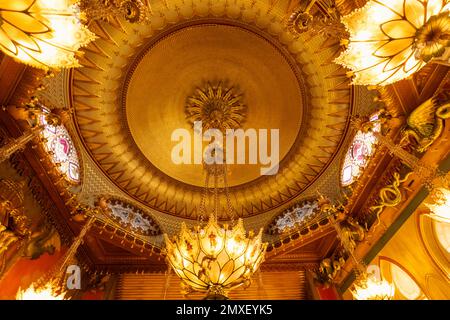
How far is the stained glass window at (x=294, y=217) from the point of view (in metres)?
9.40

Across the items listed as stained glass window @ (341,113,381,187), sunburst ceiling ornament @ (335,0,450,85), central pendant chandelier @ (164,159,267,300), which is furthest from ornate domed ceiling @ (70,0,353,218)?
central pendant chandelier @ (164,159,267,300)

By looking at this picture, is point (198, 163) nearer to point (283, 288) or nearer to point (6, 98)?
point (283, 288)

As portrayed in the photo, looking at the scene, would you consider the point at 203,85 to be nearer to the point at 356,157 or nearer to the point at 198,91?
the point at 198,91

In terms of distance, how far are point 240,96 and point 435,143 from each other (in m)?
5.80

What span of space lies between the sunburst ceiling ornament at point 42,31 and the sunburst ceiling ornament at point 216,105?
6.29 m

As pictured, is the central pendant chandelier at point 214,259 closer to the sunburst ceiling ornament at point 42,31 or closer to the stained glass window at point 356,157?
the sunburst ceiling ornament at point 42,31

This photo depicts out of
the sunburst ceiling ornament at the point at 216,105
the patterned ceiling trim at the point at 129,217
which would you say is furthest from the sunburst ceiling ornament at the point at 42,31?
the sunburst ceiling ornament at the point at 216,105

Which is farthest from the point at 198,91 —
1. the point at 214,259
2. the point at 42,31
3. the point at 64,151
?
the point at 42,31

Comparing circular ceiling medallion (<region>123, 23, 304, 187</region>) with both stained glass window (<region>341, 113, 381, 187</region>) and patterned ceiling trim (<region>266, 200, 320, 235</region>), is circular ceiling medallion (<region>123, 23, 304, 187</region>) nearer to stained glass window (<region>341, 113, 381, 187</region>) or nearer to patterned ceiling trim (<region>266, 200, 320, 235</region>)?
patterned ceiling trim (<region>266, 200, 320, 235</region>)

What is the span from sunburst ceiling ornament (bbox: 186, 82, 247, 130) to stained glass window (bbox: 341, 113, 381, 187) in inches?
143

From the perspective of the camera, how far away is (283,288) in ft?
31.8

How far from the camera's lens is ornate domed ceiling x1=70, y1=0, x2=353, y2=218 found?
319 inches

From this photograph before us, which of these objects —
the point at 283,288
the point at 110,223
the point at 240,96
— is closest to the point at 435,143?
the point at 240,96

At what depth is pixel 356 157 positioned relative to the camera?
8633mm
